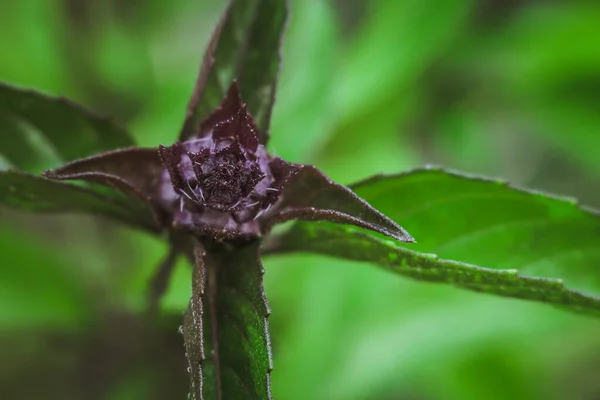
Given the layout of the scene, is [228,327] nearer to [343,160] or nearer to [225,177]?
[225,177]

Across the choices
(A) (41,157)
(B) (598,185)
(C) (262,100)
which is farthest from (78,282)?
(B) (598,185)

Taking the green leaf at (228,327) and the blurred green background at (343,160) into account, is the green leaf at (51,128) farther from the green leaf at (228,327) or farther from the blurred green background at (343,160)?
the blurred green background at (343,160)

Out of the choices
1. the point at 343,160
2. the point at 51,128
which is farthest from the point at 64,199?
the point at 343,160

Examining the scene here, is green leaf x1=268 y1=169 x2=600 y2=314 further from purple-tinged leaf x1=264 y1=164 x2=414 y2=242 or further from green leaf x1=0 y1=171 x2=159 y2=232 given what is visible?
green leaf x1=0 y1=171 x2=159 y2=232

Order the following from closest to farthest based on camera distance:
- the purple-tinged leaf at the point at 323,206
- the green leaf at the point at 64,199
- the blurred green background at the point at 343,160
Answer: the purple-tinged leaf at the point at 323,206
the green leaf at the point at 64,199
the blurred green background at the point at 343,160

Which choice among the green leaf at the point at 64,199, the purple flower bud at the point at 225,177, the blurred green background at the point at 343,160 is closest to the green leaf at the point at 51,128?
the green leaf at the point at 64,199

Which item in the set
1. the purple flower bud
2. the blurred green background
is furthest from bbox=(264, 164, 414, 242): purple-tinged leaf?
the blurred green background
